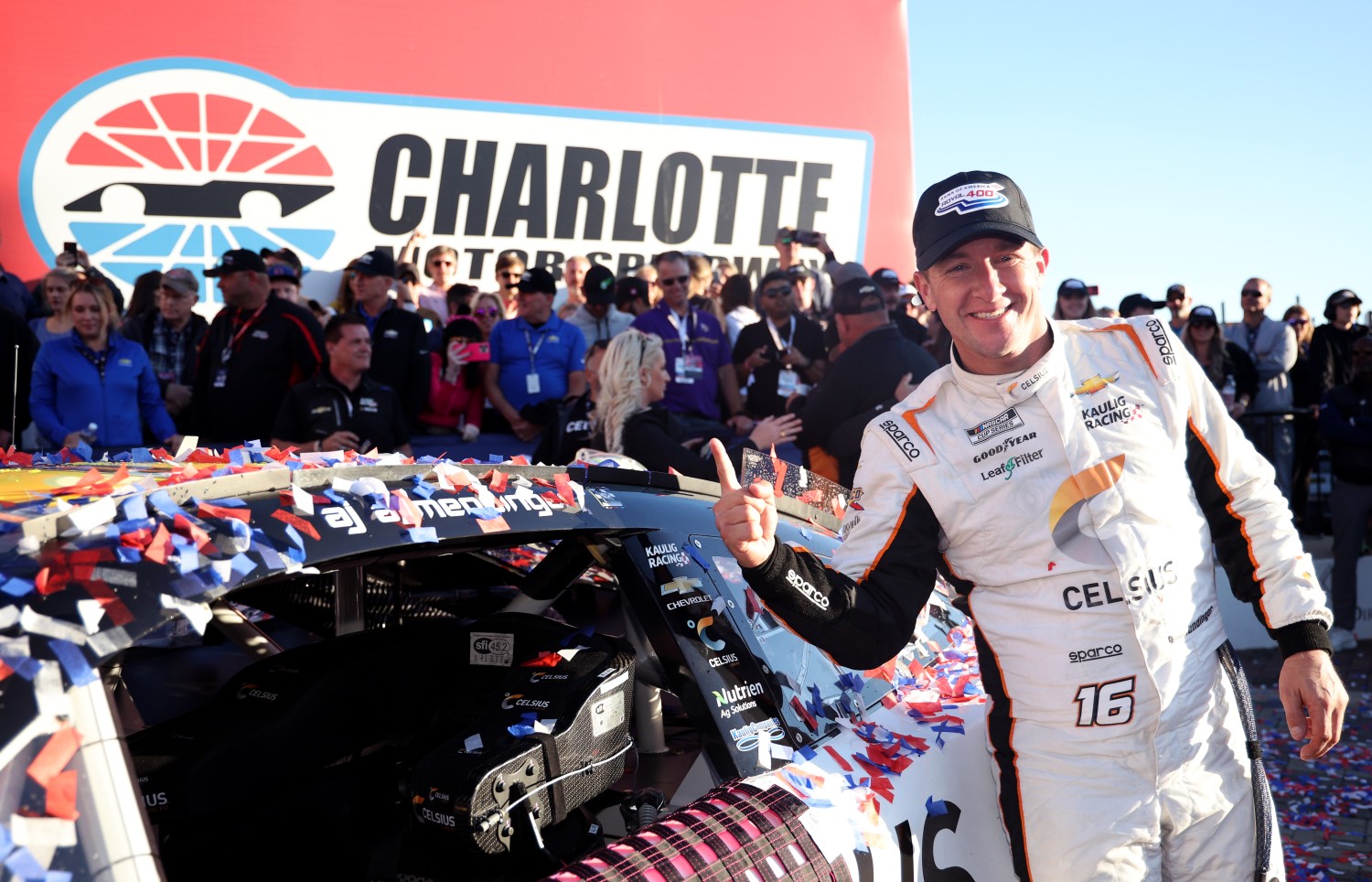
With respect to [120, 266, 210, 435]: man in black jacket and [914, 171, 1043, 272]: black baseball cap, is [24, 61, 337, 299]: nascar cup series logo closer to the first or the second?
[120, 266, 210, 435]: man in black jacket

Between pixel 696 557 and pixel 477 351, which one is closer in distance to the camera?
pixel 696 557

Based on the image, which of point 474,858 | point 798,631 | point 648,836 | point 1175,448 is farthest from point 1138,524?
point 474,858

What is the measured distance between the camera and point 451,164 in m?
10.2

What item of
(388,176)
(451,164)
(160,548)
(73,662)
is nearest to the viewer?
(73,662)

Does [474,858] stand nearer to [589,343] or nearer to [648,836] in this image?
[648,836]

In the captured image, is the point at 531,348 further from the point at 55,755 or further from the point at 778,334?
the point at 55,755

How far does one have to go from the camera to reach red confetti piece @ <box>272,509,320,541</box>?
77.0 inches

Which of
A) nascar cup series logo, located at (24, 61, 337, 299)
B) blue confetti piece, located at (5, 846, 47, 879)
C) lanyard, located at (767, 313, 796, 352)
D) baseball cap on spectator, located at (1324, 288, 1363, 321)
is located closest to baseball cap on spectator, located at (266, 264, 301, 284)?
nascar cup series logo, located at (24, 61, 337, 299)

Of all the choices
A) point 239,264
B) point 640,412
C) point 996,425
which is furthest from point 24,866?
point 239,264

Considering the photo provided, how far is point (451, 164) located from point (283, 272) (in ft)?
8.40

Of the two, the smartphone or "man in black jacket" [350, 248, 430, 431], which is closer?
"man in black jacket" [350, 248, 430, 431]

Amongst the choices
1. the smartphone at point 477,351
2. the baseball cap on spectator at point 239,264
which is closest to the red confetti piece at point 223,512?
the baseball cap on spectator at point 239,264

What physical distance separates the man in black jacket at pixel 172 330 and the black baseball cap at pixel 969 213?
6049 mm

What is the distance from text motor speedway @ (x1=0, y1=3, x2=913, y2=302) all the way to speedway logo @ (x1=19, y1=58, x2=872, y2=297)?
13 mm
